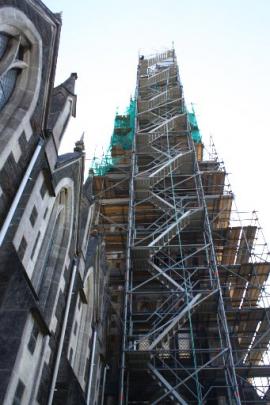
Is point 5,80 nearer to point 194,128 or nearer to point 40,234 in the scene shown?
point 40,234

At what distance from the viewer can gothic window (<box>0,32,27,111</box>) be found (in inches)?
476

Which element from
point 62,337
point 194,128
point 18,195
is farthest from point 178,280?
point 194,128

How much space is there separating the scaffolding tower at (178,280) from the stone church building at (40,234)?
2.47 meters

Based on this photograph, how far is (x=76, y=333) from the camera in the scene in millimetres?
15156

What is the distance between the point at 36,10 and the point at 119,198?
15.7 m

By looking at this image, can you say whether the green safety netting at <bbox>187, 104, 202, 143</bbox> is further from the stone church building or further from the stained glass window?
the stained glass window

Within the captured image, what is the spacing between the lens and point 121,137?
35062mm

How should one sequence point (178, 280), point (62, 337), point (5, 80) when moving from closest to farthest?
point (5, 80) → point (62, 337) → point (178, 280)

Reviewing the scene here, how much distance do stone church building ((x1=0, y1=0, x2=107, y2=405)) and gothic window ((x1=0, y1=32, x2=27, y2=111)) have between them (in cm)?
3

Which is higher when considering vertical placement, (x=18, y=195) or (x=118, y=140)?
(x=118, y=140)

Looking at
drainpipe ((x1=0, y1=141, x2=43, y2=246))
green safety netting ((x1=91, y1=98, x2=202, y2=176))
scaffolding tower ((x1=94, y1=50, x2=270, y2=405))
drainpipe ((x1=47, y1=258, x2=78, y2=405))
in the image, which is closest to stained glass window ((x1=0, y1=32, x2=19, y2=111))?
drainpipe ((x1=0, y1=141, x2=43, y2=246))

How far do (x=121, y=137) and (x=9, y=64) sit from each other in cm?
2318

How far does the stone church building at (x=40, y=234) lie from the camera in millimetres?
9812

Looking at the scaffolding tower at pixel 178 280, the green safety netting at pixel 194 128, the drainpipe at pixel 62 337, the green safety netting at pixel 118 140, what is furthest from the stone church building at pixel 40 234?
the green safety netting at pixel 194 128
